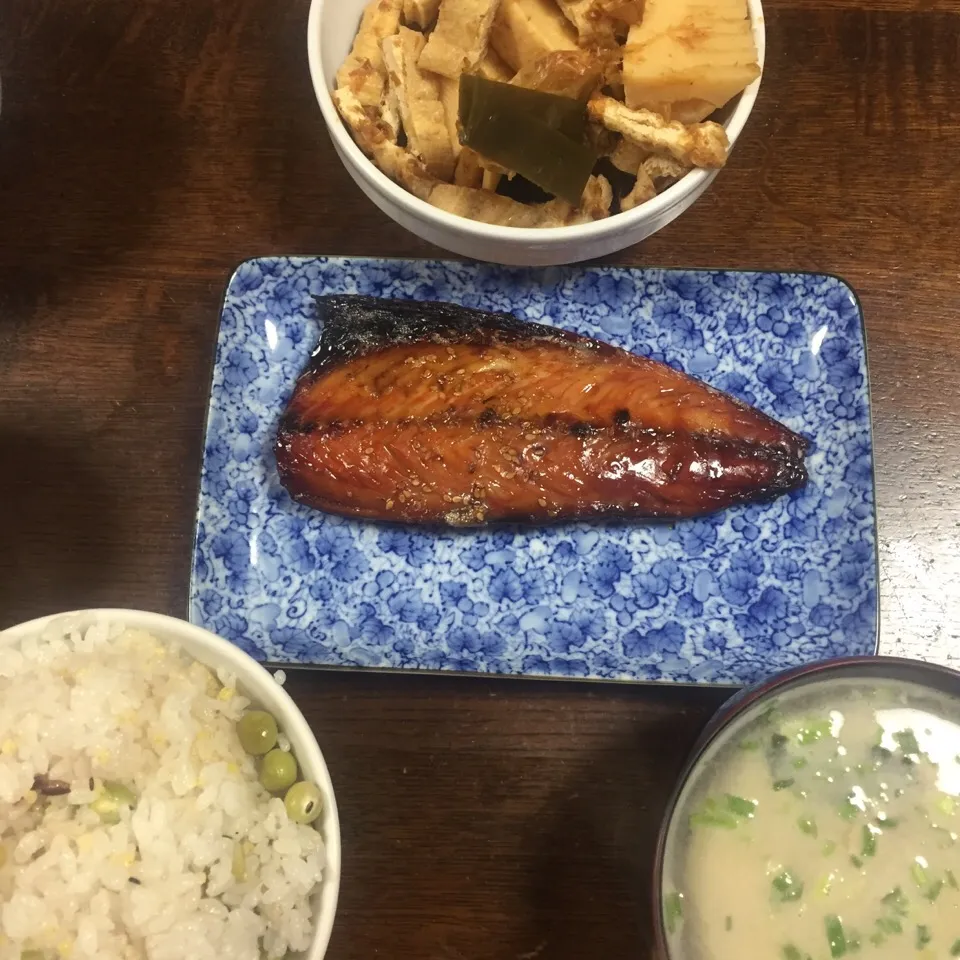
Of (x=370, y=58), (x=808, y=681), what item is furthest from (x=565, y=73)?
(x=808, y=681)

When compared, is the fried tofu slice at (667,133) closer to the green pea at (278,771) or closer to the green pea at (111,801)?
the green pea at (278,771)

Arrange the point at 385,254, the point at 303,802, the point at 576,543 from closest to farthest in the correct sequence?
the point at 303,802 < the point at 576,543 < the point at 385,254

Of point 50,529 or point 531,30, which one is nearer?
point 531,30

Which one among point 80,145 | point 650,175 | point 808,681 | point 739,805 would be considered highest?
point 650,175

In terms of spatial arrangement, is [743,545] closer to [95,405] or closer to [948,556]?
[948,556]

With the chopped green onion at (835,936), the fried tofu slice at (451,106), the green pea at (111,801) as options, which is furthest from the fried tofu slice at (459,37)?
the chopped green onion at (835,936)

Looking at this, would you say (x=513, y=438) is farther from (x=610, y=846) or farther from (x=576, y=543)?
(x=610, y=846)

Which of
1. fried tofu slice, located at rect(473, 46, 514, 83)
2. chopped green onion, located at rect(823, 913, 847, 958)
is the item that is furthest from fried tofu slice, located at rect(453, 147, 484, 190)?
chopped green onion, located at rect(823, 913, 847, 958)
